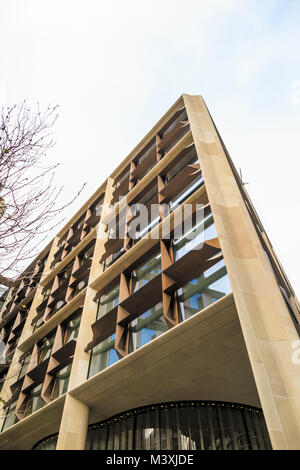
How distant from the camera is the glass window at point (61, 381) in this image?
11.9 metres

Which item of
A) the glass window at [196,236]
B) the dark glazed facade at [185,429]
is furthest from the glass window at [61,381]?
the glass window at [196,236]

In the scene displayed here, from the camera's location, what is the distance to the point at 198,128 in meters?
15.0

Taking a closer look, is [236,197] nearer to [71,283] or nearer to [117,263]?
[117,263]

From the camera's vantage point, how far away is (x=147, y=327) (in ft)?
32.7

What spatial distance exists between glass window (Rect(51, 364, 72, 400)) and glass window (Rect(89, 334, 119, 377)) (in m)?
1.74

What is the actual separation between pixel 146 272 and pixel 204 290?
358 cm

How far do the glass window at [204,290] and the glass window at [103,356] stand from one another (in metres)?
3.00

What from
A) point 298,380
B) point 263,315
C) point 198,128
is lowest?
point 298,380

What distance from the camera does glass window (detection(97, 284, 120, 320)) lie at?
1263cm

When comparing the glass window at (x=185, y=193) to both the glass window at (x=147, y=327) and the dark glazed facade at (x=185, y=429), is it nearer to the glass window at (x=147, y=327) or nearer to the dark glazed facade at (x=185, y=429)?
the glass window at (x=147, y=327)

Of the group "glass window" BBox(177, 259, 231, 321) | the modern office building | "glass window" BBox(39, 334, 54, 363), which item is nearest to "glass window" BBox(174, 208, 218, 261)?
the modern office building

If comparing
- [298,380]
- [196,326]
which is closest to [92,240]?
[196,326]

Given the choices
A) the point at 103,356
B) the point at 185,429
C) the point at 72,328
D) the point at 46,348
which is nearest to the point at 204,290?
the point at 185,429

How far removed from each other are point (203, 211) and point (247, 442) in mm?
6851
